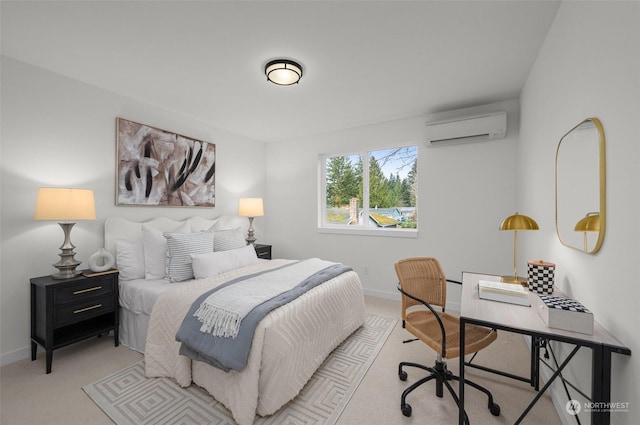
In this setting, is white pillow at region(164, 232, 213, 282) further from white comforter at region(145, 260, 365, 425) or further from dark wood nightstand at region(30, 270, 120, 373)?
dark wood nightstand at region(30, 270, 120, 373)

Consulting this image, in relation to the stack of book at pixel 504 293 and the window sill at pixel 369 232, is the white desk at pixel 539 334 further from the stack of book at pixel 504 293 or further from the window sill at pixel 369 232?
the window sill at pixel 369 232

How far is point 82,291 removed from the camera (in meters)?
2.33

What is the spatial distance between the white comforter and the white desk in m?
1.02

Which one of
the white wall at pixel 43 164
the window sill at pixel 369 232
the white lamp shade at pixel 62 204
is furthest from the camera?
the window sill at pixel 369 232

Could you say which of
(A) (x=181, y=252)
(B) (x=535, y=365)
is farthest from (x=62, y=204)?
(B) (x=535, y=365)

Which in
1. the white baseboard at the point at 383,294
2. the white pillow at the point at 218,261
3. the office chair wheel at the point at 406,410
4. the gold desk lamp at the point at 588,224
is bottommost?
the office chair wheel at the point at 406,410

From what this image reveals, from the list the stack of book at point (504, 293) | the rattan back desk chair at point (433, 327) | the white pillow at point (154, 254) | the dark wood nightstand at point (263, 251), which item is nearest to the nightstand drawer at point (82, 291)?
the white pillow at point (154, 254)

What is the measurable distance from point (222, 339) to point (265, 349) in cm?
29

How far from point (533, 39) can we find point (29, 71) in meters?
4.25

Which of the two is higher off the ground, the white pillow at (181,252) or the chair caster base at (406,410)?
the white pillow at (181,252)

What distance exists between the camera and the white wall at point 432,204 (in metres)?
3.21

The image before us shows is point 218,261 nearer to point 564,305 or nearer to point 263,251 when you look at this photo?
point 263,251

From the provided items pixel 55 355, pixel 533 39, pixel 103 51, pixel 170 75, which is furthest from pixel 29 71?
pixel 533 39

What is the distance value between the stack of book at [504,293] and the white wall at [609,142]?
0.89 ft
